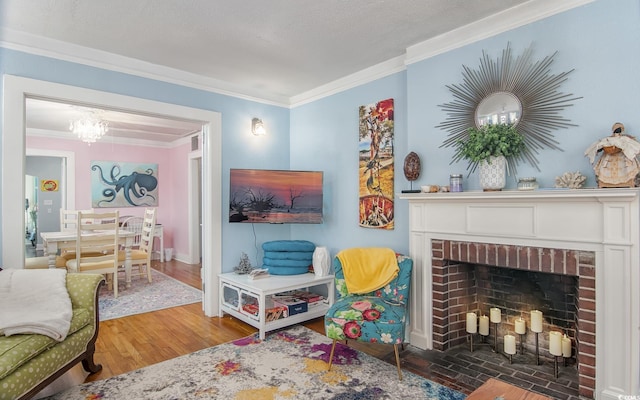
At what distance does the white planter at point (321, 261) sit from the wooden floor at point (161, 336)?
483mm

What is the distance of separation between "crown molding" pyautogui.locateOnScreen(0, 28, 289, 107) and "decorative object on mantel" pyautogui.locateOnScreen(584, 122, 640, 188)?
3.19 metres

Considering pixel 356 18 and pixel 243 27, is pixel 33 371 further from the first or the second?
pixel 356 18

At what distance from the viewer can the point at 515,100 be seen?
2369 millimetres

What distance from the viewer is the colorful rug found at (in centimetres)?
216

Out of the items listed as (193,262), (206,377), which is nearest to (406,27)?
(206,377)

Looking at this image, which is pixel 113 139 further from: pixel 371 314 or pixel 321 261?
pixel 371 314

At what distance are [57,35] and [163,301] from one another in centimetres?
287

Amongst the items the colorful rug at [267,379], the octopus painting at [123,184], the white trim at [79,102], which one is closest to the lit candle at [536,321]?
the colorful rug at [267,379]

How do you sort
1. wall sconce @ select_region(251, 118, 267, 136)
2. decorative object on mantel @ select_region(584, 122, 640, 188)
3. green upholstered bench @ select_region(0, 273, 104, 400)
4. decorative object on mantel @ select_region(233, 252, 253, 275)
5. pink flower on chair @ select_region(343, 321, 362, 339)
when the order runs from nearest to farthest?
green upholstered bench @ select_region(0, 273, 104, 400), decorative object on mantel @ select_region(584, 122, 640, 188), pink flower on chair @ select_region(343, 321, 362, 339), decorative object on mantel @ select_region(233, 252, 253, 275), wall sconce @ select_region(251, 118, 267, 136)

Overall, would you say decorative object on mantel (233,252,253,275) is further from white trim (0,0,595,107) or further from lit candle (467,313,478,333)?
lit candle (467,313,478,333)

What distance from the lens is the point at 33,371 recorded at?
1842 millimetres

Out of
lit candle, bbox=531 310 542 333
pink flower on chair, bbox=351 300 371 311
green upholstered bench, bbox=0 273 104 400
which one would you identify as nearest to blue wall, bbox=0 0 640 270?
pink flower on chair, bbox=351 300 371 311

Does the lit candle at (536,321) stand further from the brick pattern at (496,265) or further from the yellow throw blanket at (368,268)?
the yellow throw blanket at (368,268)

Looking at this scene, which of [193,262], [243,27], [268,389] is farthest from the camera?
[193,262]
